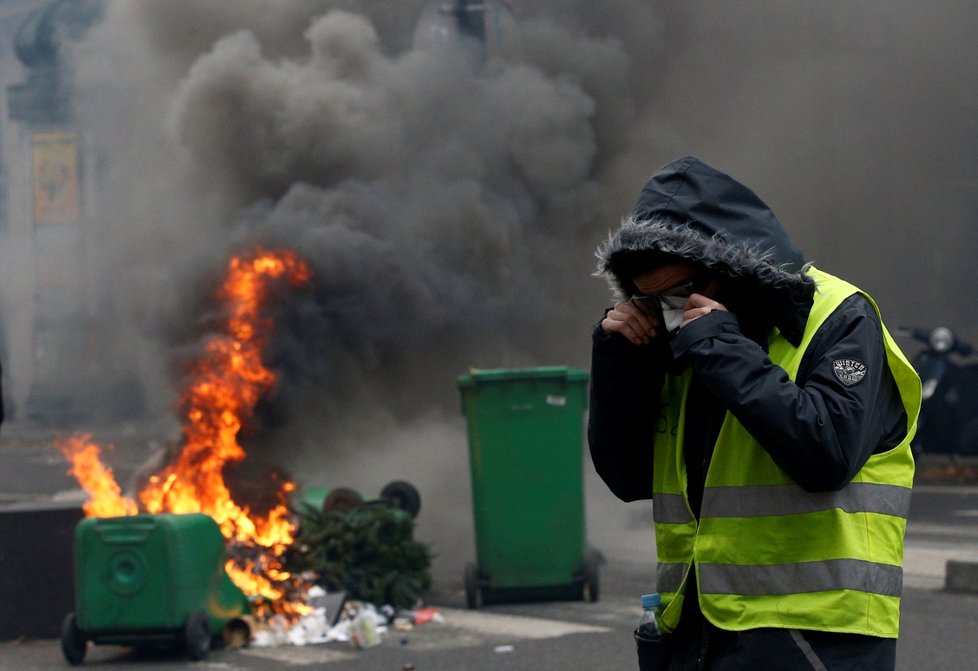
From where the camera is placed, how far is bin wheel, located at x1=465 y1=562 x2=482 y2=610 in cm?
768

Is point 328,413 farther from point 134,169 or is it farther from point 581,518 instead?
point 134,169

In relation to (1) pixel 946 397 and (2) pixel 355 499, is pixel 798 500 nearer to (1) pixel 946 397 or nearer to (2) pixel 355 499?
(2) pixel 355 499

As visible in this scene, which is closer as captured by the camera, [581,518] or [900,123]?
[581,518]

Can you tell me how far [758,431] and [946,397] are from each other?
41.3 feet

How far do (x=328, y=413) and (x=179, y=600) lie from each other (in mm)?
5385

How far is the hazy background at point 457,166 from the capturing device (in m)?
11.8

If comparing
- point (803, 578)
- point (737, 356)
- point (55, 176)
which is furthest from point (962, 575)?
point (55, 176)

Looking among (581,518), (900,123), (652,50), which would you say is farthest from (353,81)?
(581,518)

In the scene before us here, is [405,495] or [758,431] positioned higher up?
[758,431]

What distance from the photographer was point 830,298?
2238mm

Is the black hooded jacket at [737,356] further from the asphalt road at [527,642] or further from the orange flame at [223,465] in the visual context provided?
the orange flame at [223,465]

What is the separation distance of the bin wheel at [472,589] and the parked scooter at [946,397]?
290 inches

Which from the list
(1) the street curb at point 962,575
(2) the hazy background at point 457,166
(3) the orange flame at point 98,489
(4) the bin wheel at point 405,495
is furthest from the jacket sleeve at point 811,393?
(2) the hazy background at point 457,166

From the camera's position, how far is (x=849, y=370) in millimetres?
2121
